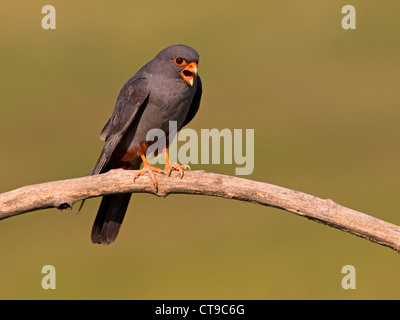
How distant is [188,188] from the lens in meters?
6.07

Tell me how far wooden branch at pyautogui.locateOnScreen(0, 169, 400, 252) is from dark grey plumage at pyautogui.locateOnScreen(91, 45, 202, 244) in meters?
0.77

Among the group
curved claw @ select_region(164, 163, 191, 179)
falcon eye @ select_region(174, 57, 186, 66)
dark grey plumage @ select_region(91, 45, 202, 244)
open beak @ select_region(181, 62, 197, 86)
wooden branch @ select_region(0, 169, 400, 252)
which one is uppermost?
falcon eye @ select_region(174, 57, 186, 66)

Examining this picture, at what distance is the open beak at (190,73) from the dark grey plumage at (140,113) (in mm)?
34

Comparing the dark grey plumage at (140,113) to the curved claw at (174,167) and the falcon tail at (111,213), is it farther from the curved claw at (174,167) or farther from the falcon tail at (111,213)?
the curved claw at (174,167)

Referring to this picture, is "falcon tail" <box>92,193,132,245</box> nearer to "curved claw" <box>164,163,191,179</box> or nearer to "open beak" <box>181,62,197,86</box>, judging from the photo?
"curved claw" <box>164,163,191,179</box>

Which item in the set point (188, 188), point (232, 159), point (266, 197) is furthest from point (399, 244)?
point (232, 159)

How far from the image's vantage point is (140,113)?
23.0 ft

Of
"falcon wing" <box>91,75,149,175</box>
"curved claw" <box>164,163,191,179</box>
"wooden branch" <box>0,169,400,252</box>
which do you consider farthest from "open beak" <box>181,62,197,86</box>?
"wooden branch" <box>0,169,400,252</box>

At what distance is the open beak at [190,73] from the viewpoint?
6871mm

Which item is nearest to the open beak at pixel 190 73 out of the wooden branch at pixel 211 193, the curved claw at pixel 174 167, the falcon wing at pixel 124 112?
the falcon wing at pixel 124 112

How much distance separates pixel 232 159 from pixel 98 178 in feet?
36.2

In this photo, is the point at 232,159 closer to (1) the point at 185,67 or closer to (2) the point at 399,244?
(1) the point at 185,67

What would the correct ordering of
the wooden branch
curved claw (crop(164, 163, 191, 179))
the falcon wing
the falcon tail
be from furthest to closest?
the falcon tail, the falcon wing, curved claw (crop(164, 163, 191, 179)), the wooden branch

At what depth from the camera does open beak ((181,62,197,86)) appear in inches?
271
